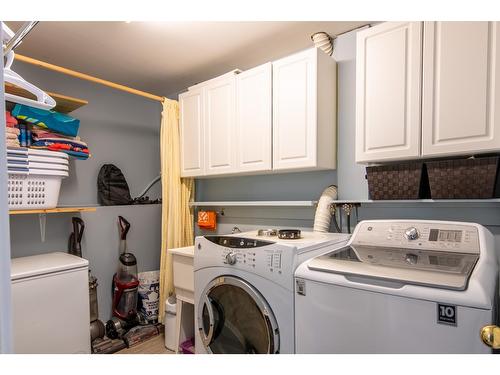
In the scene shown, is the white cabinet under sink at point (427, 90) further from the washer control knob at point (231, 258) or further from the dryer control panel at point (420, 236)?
the washer control knob at point (231, 258)

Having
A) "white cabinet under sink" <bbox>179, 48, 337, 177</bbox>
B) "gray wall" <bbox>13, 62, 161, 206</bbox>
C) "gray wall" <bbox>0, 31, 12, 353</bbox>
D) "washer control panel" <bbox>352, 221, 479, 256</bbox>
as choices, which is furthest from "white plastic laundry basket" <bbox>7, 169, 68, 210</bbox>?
"washer control panel" <bbox>352, 221, 479, 256</bbox>

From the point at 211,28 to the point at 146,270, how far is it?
2.47 metres

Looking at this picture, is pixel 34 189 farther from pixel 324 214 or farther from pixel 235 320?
pixel 324 214

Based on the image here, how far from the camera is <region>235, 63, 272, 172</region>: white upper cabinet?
2.12m

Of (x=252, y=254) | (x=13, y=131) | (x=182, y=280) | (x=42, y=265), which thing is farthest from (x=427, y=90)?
(x=42, y=265)

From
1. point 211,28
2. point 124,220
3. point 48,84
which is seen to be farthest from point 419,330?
point 48,84

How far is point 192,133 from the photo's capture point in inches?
104

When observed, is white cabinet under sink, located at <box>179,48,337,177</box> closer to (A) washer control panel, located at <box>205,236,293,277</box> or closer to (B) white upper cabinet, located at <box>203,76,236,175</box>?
(B) white upper cabinet, located at <box>203,76,236,175</box>

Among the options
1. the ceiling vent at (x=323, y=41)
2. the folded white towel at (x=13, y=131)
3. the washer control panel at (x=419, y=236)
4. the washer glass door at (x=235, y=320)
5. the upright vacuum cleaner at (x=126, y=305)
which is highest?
the ceiling vent at (x=323, y=41)

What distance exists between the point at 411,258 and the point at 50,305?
87.9 inches

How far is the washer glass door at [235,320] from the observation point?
144 cm

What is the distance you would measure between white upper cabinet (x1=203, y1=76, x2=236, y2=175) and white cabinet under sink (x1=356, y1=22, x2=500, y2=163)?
1045 millimetres

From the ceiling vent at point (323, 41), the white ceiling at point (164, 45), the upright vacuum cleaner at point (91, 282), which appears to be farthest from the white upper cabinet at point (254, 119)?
the upright vacuum cleaner at point (91, 282)
